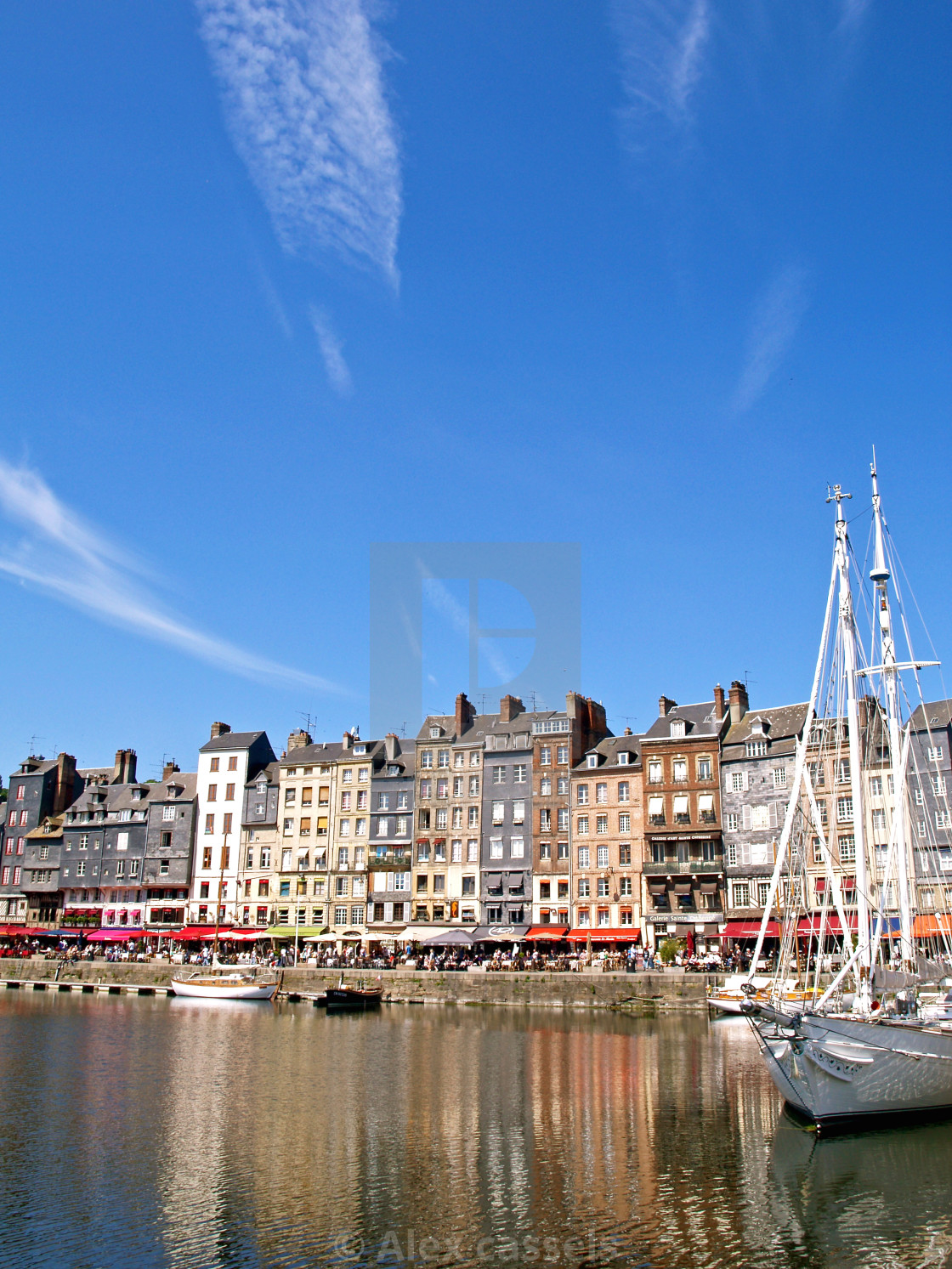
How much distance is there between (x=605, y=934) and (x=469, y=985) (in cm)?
1321

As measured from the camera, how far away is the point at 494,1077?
119ft

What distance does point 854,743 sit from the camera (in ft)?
110

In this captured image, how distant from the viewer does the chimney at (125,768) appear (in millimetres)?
104750

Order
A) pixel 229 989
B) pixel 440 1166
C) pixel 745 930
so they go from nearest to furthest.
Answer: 1. pixel 440 1166
2. pixel 229 989
3. pixel 745 930

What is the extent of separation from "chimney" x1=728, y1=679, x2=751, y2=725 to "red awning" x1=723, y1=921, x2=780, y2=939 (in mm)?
14323

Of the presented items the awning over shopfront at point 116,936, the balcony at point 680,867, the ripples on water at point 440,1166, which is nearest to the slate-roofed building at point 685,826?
the balcony at point 680,867

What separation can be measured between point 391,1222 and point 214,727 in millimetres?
82019

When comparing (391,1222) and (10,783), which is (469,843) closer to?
(10,783)

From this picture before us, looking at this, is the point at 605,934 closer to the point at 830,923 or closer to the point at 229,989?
the point at 830,923

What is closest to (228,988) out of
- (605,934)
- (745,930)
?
(605,934)

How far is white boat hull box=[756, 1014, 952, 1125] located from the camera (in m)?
28.0

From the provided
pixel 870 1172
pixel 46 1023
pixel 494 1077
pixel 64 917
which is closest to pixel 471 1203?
pixel 870 1172

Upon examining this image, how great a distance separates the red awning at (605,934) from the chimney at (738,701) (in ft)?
54.1

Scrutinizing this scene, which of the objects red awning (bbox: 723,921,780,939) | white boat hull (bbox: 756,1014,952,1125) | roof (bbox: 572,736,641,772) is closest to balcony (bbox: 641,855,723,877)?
red awning (bbox: 723,921,780,939)
